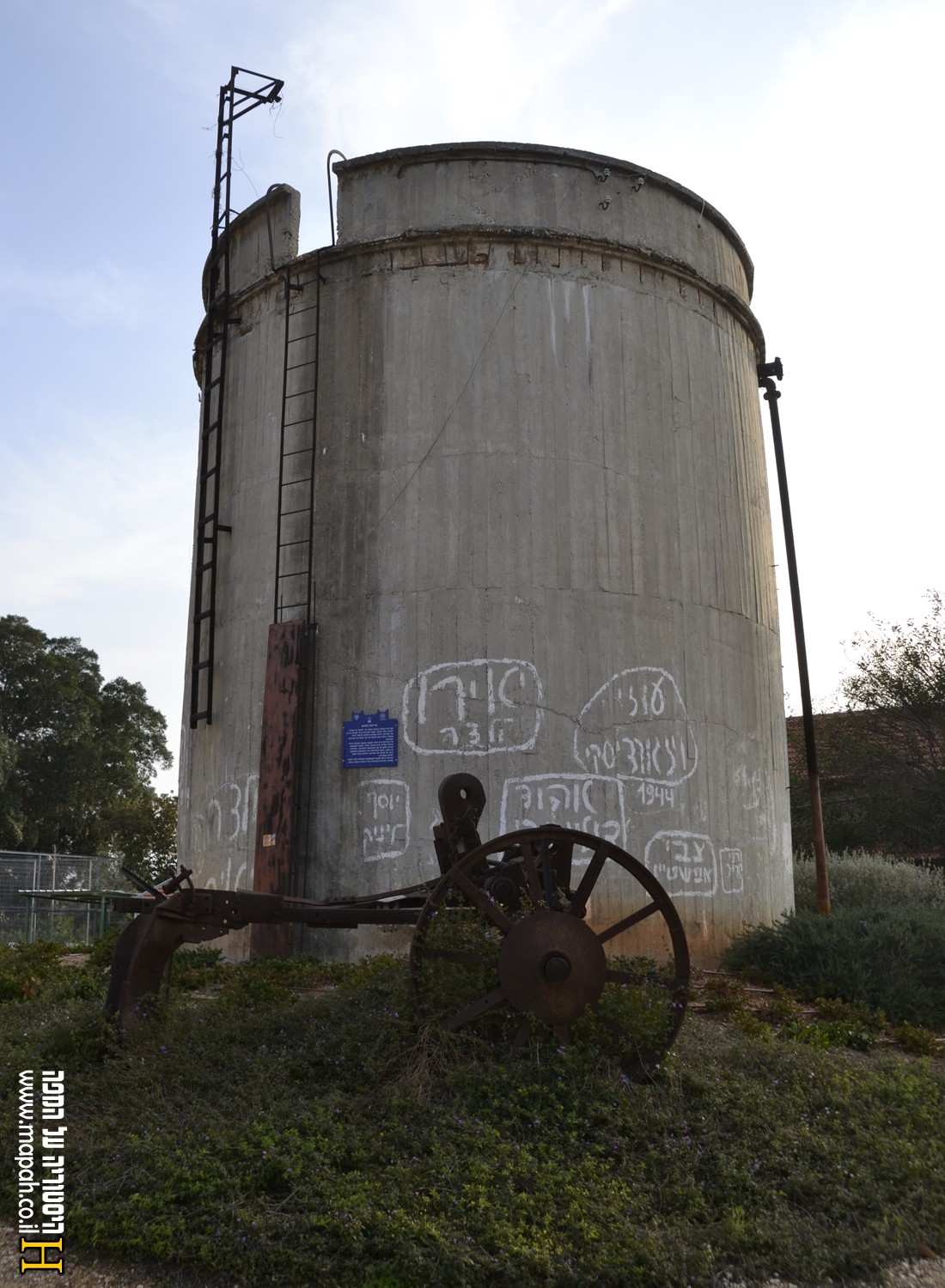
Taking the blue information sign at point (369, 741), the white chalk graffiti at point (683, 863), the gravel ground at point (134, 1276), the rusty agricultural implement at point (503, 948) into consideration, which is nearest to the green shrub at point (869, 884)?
the white chalk graffiti at point (683, 863)

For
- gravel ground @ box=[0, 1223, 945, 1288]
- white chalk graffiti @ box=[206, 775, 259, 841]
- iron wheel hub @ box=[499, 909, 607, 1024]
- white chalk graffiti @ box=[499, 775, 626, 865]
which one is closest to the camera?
gravel ground @ box=[0, 1223, 945, 1288]

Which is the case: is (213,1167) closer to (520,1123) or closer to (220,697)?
(520,1123)

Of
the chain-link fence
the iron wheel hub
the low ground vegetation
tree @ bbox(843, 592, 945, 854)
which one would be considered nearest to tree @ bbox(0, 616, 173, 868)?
the chain-link fence

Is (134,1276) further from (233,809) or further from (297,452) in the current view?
(297,452)

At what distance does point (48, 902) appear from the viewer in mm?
24203

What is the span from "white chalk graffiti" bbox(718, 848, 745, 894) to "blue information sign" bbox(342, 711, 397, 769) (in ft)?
13.0

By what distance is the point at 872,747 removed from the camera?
27.1m

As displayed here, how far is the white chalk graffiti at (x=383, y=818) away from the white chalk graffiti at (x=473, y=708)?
1.73ft

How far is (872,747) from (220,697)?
726 inches

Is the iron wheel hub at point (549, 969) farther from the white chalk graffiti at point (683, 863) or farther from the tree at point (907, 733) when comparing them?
the tree at point (907, 733)

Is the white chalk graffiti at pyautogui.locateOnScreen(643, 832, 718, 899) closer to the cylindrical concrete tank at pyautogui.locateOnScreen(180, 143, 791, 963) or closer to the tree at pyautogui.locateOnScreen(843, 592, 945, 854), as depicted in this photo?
the cylindrical concrete tank at pyautogui.locateOnScreen(180, 143, 791, 963)

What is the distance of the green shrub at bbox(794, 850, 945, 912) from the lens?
54.1 feet

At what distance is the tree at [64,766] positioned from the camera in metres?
40.0

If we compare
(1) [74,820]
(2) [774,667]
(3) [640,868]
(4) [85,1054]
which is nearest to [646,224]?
(2) [774,667]
